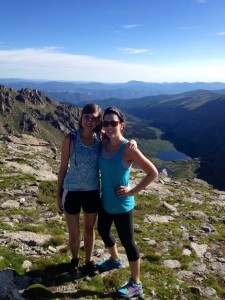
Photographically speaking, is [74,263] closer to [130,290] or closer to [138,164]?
[130,290]

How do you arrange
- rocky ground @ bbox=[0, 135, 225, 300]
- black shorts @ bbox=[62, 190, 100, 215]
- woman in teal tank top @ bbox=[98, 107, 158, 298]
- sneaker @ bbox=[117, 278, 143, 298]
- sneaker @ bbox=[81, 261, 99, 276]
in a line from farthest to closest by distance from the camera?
sneaker @ bbox=[81, 261, 99, 276], rocky ground @ bbox=[0, 135, 225, 300], sneaker @ bbox=[117, 278, 143, 298], black shorts @ bbox=[62, 190, 100, 215], woman in teal tank top @ bbox=[98, 107, 158, 298]

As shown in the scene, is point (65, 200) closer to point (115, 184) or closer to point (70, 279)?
point (115, 184)

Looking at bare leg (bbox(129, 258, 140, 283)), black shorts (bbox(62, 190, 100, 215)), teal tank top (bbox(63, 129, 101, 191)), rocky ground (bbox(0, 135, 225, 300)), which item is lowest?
rocky ground (bbox(0, 135, 225, 300))

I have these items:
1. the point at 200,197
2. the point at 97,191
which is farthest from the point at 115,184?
the point at 200,197

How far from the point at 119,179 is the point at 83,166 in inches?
44.9

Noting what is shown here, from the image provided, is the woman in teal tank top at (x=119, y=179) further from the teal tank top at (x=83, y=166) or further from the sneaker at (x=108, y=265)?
the sneaker at (x=108, y=265)

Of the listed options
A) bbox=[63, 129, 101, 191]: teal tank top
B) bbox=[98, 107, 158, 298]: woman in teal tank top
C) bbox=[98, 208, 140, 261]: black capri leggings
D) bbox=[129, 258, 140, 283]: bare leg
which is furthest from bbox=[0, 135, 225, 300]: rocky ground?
bbox=[63, 129, 101, 191]: teal tank top

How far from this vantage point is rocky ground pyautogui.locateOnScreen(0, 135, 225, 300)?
31.8 feet

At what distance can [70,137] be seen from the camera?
9.07m

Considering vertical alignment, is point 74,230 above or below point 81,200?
below

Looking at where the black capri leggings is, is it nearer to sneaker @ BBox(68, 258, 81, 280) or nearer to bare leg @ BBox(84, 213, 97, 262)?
bare leg @ BBox(84, 213, 97, 262)

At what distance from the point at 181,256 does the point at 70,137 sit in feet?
26.2

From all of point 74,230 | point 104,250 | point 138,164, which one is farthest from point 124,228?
point 104,250

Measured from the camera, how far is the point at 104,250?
13109 mm
